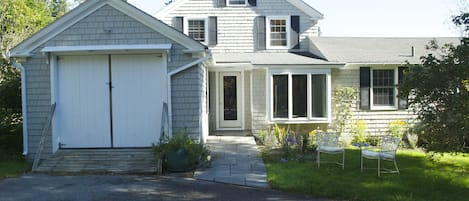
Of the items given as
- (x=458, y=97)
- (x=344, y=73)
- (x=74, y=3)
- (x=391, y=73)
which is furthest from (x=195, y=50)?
(x=74, y=3)

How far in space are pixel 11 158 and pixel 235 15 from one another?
9.94 m

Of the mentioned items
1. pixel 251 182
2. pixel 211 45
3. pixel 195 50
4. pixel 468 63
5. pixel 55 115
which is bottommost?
pixel 251 182

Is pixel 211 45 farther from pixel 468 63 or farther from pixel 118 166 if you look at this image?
pixel 468 63

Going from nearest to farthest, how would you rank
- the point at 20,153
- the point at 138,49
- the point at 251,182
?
the point at 251,182, the point at 138,49, the point at 20,153

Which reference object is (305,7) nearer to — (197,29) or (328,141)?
(197,29)

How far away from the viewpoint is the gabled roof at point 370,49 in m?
13.6

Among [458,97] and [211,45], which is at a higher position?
[211,45]

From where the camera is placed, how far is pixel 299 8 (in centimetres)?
1611

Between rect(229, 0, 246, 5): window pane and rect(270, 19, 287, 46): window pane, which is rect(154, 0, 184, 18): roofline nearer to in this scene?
rect(229, 0, 246, 5): window pane

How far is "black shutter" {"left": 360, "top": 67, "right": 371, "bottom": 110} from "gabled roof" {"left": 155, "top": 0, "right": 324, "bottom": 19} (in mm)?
3740

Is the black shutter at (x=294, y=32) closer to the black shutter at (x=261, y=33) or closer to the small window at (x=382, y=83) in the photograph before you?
the black shutter at (x=261, y=33)

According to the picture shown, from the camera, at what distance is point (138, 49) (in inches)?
362

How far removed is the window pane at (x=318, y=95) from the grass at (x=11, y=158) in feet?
29.3

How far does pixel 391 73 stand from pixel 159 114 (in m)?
8.65
